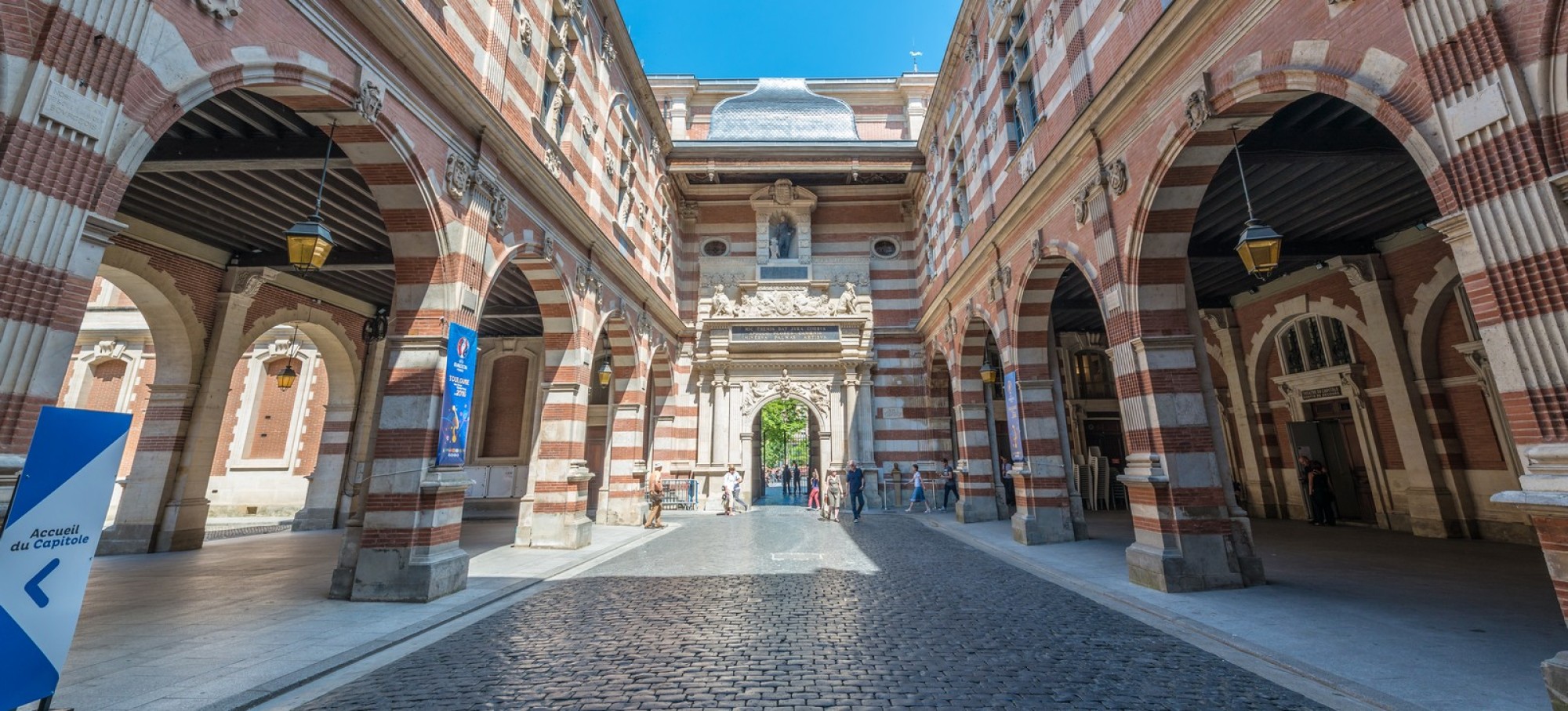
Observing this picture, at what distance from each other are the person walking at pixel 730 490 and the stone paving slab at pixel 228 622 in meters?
6.72

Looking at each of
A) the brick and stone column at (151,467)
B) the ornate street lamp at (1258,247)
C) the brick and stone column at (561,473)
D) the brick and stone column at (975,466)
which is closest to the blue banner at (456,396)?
the brick and stone column at (561,473)

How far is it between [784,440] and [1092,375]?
2097 cm

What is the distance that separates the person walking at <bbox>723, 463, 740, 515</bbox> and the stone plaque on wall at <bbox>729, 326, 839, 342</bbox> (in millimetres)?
4769

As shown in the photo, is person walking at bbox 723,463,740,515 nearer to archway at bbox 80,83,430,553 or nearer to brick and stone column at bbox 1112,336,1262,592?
archway at bbox 80,83,430,553

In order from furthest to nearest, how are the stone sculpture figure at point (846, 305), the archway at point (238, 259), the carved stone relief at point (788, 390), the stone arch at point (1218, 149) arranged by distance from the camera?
the stone sculpture figure at point (846, 305)
the carved stone relief at point (788, 390)
the archway at point (238, 259)
the stone arch at point (1218, 149)

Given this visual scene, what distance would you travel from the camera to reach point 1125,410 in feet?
25.3

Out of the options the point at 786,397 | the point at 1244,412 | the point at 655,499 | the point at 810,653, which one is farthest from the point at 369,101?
the point at 1244,412

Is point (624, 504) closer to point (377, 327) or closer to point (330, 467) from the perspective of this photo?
point (377, 327)

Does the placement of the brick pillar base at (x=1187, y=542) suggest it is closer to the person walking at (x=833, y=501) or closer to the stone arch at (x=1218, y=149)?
the stone arch at (x=1218, y=149)

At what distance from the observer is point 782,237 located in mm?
21891

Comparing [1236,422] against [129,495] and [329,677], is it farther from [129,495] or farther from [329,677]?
[129,495]

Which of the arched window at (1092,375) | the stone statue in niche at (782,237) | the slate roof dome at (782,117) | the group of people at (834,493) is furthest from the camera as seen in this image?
the slate roof dome at (782,117)

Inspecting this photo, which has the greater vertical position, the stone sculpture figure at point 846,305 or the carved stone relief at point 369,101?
the stone sculpture figure at point 846,305

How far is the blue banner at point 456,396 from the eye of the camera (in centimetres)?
713
